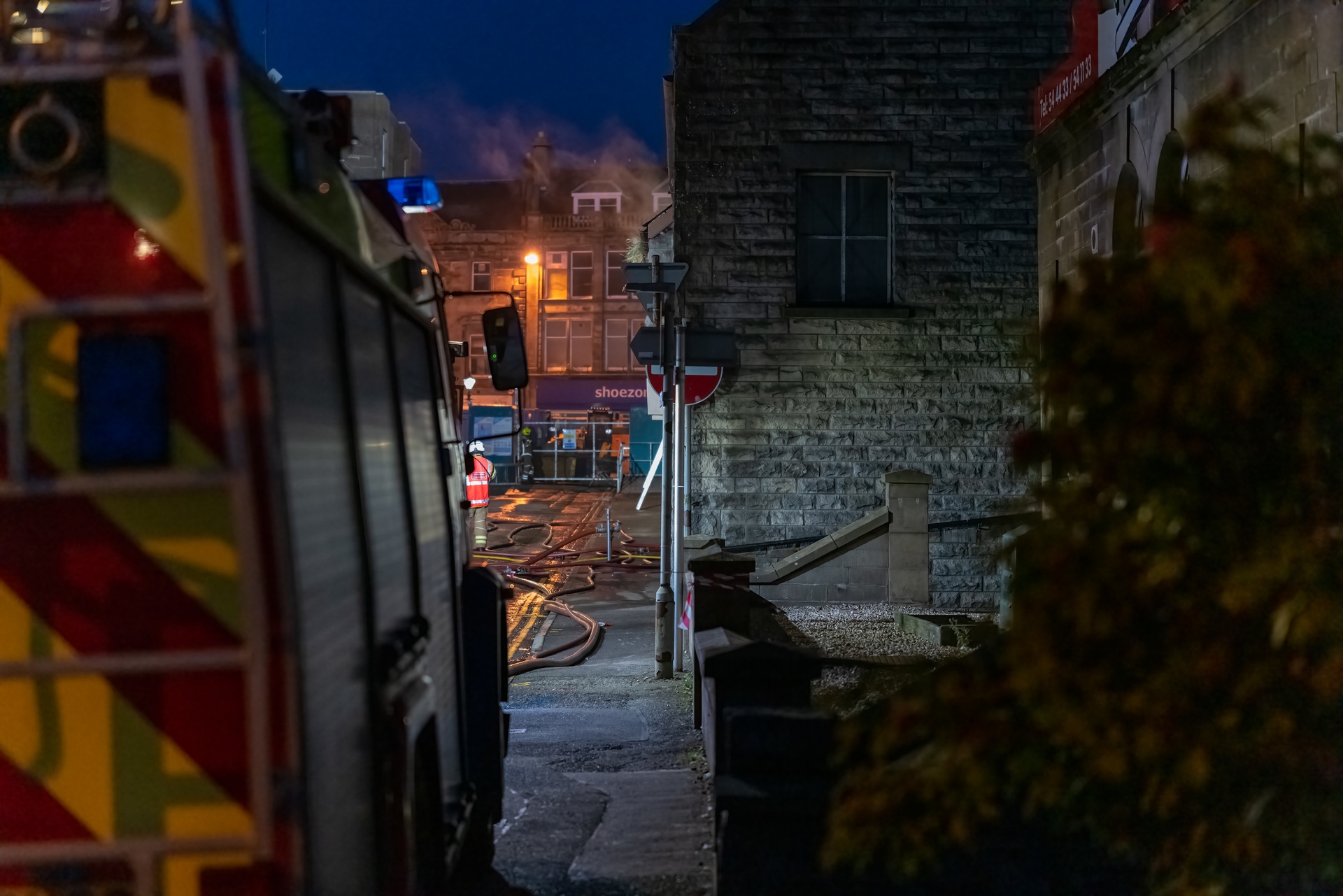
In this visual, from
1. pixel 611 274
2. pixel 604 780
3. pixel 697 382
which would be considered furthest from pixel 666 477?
pixel 611 274

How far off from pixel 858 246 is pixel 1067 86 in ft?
14.2

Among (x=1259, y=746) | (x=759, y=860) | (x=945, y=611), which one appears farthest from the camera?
(x=945, y=611)

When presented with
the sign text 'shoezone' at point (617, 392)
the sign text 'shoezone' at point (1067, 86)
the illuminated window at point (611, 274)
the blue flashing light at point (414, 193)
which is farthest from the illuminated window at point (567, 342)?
the blue flashing light at point (414, 193)

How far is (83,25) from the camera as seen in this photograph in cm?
234

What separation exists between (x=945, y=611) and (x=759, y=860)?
971 centimetres

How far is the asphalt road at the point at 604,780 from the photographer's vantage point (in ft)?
15.6

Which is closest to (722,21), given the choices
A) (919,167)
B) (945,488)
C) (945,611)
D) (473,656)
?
(919,167)

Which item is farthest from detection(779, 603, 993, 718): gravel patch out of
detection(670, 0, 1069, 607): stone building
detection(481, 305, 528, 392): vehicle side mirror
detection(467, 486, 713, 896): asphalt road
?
detection(481, 305, 528, 392): vehicle side mirror

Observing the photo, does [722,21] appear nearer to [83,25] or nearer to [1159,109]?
[1159,109]

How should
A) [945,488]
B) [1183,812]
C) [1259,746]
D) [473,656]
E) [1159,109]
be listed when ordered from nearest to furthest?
[1259,746], [1183,812], [473,656], [1159,109], [945,488]

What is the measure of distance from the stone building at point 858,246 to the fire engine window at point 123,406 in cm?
1161

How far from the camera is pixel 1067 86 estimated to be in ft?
32.8

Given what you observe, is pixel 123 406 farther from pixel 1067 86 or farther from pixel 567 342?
pixel 567 342

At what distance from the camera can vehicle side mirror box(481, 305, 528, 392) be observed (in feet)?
18.2
